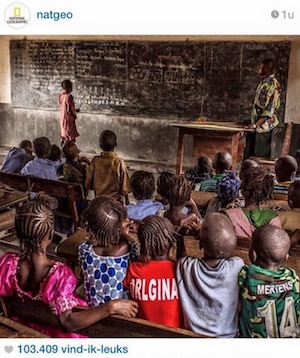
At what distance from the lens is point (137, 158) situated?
16.8 feet

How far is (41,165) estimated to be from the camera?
104 inches

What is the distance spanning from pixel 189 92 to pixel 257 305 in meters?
3.72

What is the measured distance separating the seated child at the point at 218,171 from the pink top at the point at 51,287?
1.17 meters

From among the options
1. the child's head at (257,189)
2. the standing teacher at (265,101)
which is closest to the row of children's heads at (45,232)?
the child's head at (257,189)

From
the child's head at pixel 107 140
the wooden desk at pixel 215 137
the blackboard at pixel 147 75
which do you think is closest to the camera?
the child's head at pixel 107 140

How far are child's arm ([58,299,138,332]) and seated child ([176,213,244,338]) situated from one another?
0.15 metres

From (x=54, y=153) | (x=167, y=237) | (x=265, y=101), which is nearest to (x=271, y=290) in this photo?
(x=167, y=237)

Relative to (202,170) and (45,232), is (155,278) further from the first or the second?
(202,170)

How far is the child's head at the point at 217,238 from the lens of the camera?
1.23 meters
